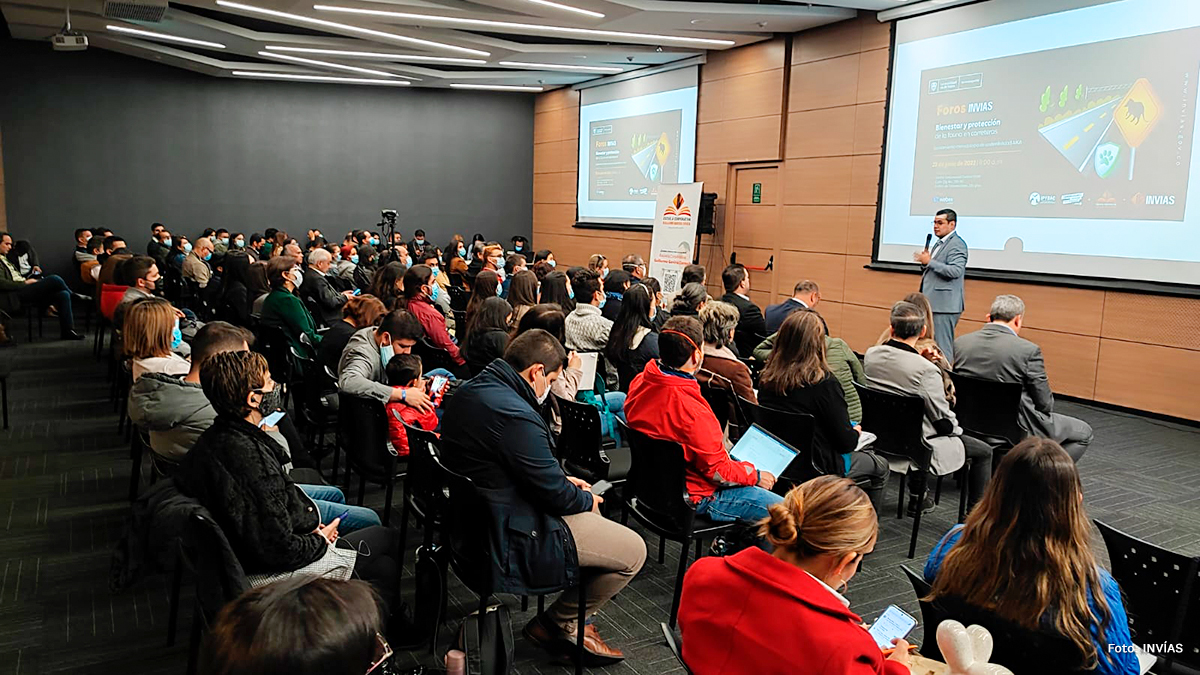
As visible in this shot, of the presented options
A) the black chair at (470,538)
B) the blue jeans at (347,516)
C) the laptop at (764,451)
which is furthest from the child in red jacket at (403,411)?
the laptop at (764,451)

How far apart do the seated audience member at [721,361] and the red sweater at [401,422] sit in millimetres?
1449

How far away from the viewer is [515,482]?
272 cm

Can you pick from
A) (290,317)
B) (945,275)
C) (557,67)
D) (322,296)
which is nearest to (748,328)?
(945,275)

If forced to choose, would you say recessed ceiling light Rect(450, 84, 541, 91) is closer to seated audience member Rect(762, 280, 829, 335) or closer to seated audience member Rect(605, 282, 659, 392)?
seated audience member Rect(762, 280, 829, 335)

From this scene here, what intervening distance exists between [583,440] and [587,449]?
0.16ft

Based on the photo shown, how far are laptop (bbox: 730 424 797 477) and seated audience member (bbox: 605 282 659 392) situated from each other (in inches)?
61.4

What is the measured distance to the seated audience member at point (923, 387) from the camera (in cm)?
407

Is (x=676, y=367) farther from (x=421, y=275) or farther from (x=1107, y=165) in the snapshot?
(x=1107, y=165)

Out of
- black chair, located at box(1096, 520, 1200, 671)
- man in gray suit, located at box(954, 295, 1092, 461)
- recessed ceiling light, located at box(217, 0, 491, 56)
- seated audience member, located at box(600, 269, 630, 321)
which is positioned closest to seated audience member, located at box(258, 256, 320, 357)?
seated audience member, located at box(600, 269, 630, 321)

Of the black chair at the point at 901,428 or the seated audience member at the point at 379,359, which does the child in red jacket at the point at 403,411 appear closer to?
the seated audience member at the point at 379,359

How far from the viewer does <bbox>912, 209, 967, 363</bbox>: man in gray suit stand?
24.3 ft

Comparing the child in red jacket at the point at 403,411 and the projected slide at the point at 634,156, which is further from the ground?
the projected slide at the point at 634,156

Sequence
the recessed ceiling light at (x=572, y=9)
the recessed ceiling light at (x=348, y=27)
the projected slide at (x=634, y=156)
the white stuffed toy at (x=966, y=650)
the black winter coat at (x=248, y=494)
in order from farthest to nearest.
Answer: the projected slide at (x=634, y=156)
the recessed ceiling light at (x=348, y=27)
the recessed ceiling light at (x=572, y=9)
the black winter coat at (x=248, y=494)
the white stuffed toy at (x=966, y=650)

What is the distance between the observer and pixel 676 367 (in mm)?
3291
